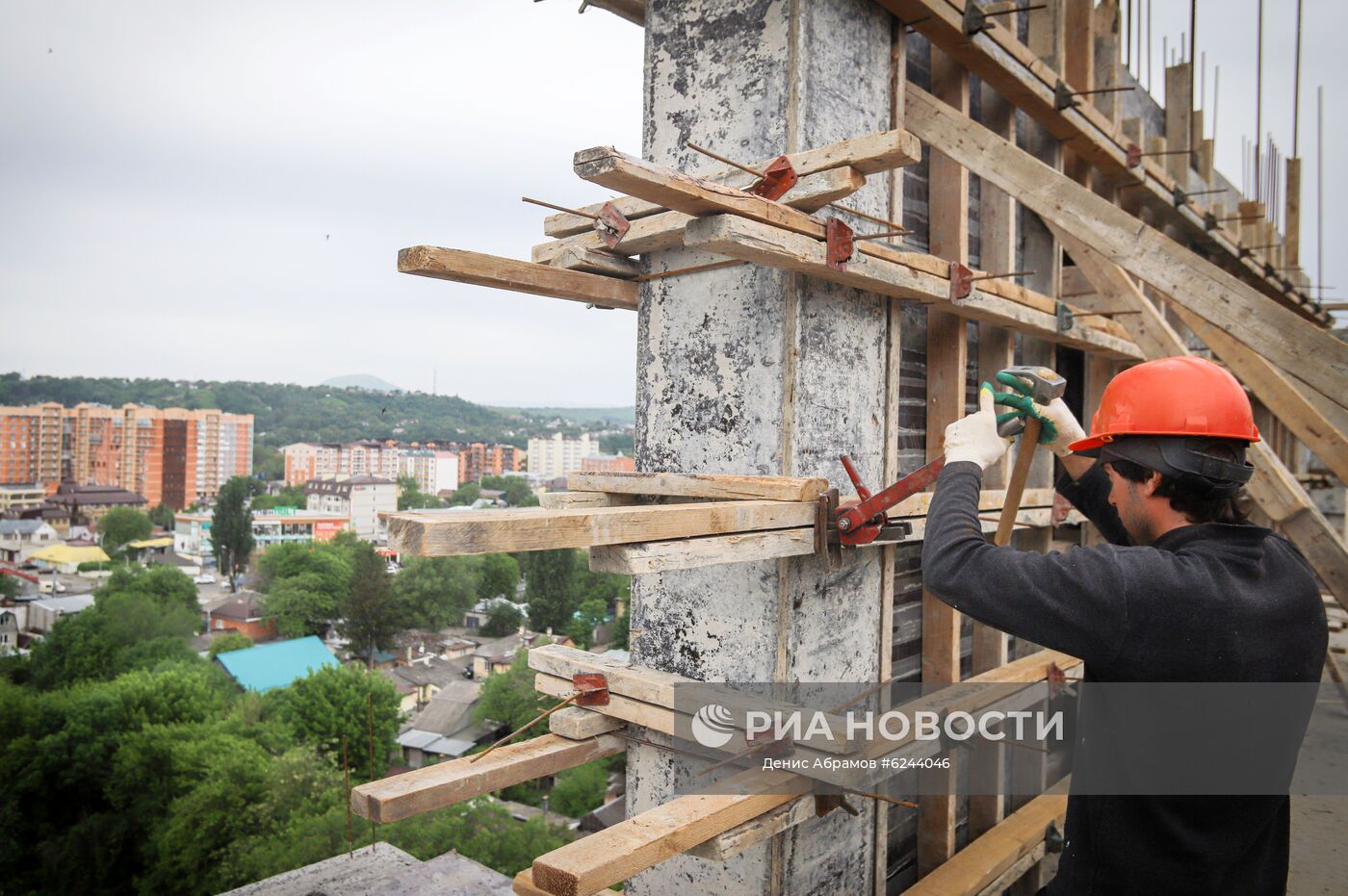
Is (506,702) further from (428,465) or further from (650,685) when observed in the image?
(650,685)

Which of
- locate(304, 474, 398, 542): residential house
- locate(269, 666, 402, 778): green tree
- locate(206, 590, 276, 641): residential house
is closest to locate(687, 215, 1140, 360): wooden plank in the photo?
locate(269, 666, 402, 778): green tree

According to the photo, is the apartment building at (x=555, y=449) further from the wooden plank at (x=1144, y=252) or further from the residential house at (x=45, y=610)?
the wooden plank at (x=1144, y=252)

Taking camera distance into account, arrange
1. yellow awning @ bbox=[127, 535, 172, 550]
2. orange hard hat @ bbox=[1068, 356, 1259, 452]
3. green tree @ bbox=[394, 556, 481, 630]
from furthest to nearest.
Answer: yellow awning @ bbox=[127, 535, 172, 550] → green tree @ bbox=[394, 556, 481, 630] → orange hard hat @ bbox=[1068, 356, 1259, 452]

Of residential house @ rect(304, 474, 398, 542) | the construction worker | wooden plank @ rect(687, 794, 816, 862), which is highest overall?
the construction worker

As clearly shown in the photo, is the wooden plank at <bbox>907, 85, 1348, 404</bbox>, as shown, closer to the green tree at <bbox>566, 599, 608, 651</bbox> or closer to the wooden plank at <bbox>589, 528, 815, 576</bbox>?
the wooden plank at <bbox>589, 528, 815, 576</bbox>

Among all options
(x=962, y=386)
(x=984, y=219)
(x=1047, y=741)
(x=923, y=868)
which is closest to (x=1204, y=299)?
(x=962, y=386)

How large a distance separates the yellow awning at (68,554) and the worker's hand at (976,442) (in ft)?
263

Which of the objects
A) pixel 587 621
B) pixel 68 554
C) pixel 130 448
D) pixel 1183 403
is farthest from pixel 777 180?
pixel 130 448

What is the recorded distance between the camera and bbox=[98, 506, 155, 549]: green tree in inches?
2970

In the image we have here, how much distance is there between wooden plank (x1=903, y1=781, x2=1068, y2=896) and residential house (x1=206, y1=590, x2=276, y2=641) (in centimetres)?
6355

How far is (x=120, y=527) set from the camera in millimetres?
75938

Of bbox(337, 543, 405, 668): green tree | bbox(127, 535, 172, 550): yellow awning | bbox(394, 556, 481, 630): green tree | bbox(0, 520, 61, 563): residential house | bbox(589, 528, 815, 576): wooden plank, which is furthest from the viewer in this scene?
bbox(127, 535, 172, 550): yellow awning

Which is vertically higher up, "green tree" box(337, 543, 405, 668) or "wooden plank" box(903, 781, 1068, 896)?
"wooden plank" box(903, 781, 1068, 896)

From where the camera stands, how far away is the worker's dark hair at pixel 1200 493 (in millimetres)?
2217
